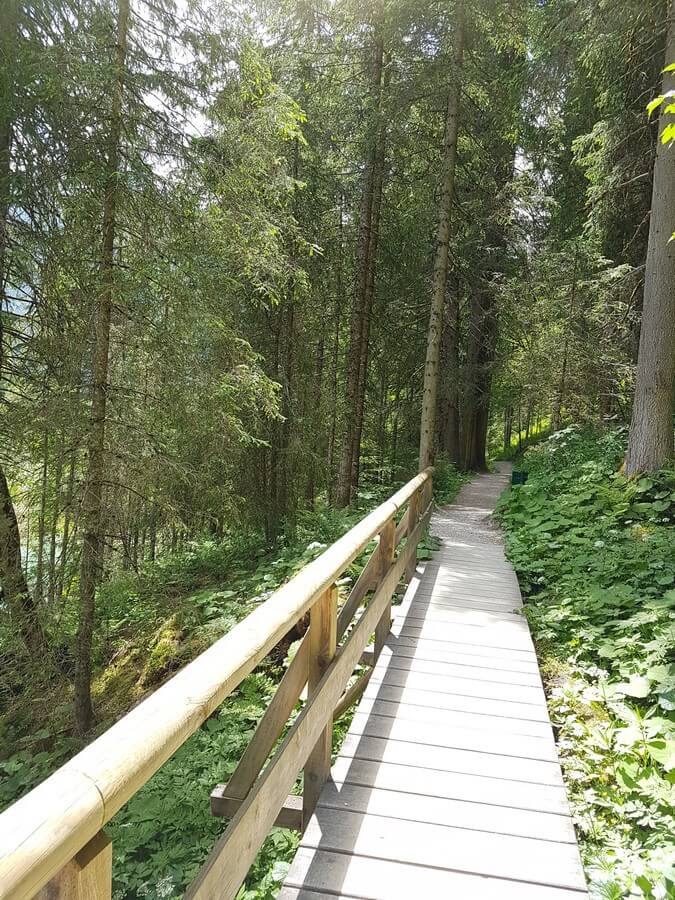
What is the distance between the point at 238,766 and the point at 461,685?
2.29 metres

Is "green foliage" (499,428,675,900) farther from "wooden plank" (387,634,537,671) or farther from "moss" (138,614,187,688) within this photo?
"moss" (138,614,187,688)

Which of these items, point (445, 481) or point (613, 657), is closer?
point (613, 657)

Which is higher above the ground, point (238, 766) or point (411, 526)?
point (411, 526)

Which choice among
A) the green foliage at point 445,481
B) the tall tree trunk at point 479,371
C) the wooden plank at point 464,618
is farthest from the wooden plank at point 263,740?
the tall tree trunk at point 479,371

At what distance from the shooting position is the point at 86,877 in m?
0.99

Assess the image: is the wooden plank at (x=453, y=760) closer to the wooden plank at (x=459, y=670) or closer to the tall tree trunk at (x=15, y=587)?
the wooden plank at (x=459, y=670)

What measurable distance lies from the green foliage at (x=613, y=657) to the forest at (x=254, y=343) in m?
0.02

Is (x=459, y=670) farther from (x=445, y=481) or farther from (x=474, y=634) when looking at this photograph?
(x=445, y=481)

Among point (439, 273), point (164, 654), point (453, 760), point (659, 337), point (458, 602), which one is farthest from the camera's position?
point (439, 273)

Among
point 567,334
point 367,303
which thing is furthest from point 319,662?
point 567,334

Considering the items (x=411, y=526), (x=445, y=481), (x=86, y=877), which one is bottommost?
(x=445, y=481)

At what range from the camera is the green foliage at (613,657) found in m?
2.52

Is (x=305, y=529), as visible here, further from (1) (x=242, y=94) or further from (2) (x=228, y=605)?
(1) (x=242, y=94)

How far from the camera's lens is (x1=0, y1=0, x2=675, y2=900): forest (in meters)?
4.10
